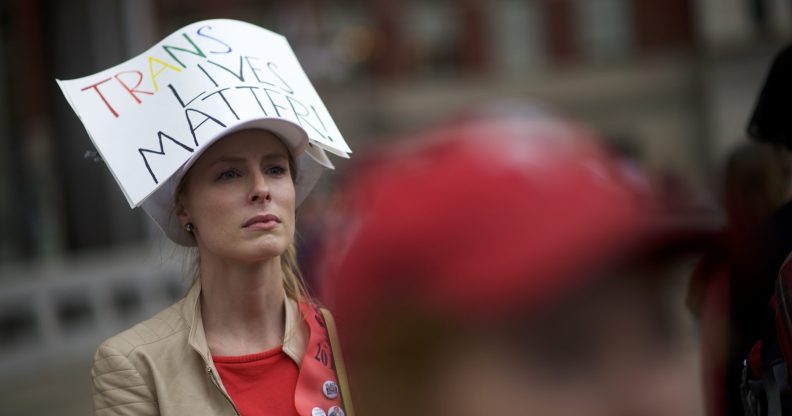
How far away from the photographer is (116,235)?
39.9 ft

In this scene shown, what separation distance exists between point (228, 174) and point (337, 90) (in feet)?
81.0

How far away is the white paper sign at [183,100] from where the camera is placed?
76.2 inches

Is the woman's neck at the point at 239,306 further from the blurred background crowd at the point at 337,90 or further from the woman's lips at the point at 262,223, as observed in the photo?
the blurred background crowd at the point at 337,90

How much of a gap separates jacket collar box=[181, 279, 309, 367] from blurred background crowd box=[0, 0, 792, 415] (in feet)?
5.59

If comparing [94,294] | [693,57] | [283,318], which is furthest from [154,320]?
[693,57]

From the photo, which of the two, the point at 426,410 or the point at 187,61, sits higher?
the point at 187,61

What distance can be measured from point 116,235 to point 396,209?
1182 centimetres

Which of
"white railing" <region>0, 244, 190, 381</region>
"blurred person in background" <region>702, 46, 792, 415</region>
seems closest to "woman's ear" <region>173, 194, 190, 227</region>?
"blurred person in background" <region>702, 46, 792, 415</region>

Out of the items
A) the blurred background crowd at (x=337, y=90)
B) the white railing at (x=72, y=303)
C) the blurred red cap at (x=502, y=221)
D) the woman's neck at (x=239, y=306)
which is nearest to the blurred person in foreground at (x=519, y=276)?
the blurred red cap at (x=502, y=221)

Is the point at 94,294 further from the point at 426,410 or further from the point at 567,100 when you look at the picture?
the point at 567,100

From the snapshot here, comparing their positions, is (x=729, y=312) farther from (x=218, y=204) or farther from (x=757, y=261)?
(x=218, y=204)

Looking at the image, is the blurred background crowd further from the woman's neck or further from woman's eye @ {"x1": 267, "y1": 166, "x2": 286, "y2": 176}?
woman's eye @ {"x1": 267, "y1": 166, "x2": 286, "y2": 176}

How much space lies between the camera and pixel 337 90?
26.4 m

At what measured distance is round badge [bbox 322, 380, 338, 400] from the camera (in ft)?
6.50
